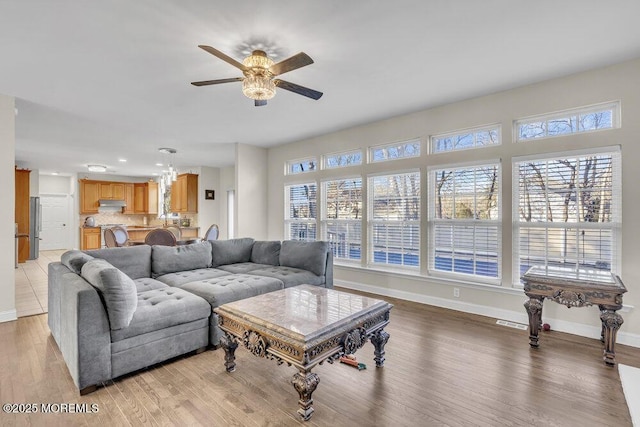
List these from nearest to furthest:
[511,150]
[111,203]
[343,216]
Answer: [511,150]
[343,216]
[111,203]

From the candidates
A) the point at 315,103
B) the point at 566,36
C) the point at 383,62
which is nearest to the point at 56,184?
the point at 315,103

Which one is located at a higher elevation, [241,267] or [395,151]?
[395,151]

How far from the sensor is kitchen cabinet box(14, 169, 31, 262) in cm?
766

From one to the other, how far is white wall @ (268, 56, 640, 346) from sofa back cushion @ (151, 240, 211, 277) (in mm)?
2264

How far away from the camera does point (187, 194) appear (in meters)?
8.82

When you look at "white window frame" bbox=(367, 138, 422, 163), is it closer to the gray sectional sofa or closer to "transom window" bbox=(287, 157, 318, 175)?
"transom window" bbox=(287, 157, 318, 175)

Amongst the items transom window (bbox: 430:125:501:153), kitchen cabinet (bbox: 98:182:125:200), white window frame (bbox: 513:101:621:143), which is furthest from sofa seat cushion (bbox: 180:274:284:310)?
kitchen cabinet (bbox: 98:182:125:200)

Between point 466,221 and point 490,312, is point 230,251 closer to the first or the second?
point 466,221

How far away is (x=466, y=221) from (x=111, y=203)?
35.0 ft

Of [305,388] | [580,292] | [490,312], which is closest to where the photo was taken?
[305,388]

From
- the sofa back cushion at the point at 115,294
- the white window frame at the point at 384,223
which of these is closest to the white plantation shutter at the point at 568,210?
the white window frame at the point at 384,223

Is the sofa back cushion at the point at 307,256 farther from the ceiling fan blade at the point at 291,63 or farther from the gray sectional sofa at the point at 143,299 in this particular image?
the ceiling fan blade at the point at 291,63

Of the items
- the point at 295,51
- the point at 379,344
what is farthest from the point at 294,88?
the point at 379,344

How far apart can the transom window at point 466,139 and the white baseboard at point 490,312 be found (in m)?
2.06
